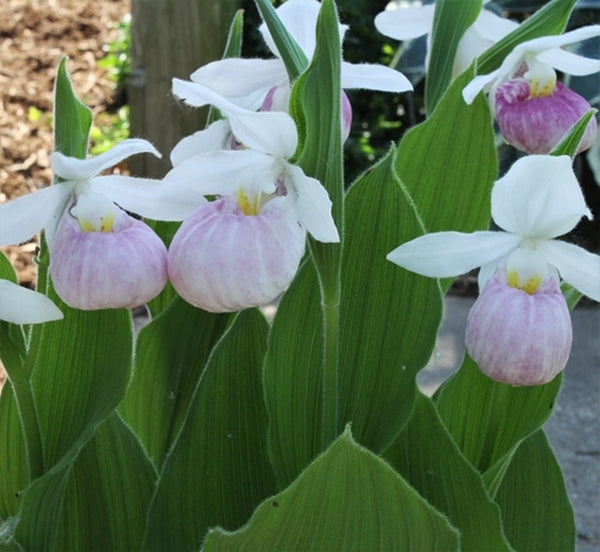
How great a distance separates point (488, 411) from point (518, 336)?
22 cm

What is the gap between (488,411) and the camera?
82 cm

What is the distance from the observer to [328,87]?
1.89ft

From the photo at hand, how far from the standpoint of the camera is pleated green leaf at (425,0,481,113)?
2.75ft

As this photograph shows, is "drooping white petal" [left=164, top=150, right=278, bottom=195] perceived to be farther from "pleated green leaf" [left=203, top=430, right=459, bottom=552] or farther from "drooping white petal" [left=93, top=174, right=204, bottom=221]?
"pleated green leaf" [left=203, top=430, right=459, bottom=552]

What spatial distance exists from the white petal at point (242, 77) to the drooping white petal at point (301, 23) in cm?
2

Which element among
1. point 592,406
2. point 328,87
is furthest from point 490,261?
point 592,406

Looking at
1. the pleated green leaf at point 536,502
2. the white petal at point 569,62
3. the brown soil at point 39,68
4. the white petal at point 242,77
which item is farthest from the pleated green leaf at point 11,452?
the brown soil at point 39,68

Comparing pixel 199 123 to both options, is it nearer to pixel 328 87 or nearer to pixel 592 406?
pixel 592 406

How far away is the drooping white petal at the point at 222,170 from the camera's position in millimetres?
637

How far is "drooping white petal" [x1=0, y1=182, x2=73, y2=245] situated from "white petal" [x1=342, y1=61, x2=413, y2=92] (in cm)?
23

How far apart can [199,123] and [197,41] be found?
209mm

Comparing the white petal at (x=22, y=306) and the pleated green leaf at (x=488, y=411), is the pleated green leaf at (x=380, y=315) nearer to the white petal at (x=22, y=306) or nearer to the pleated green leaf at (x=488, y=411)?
the pleated green leaf at (x=488, y=411)

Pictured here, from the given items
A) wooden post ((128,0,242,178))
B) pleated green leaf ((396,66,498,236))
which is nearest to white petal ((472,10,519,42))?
pleated green leaf ((396,66,498,236))

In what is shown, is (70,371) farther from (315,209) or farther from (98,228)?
(315,209)
